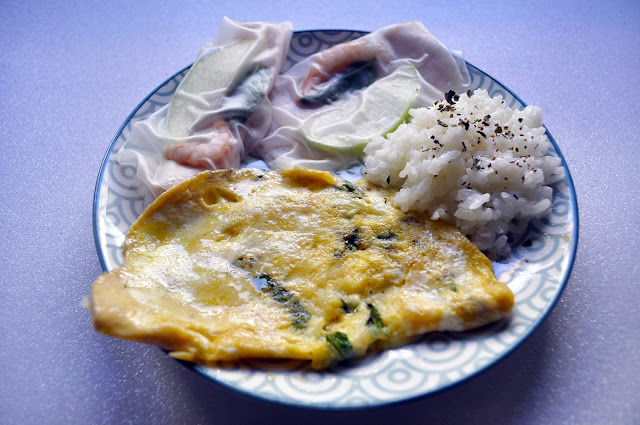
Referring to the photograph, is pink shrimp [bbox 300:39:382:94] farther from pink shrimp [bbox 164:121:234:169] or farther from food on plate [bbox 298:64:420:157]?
pink shrimp [bbox 164:121:234:169]

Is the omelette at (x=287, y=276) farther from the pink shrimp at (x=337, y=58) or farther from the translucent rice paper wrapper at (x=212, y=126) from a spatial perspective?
the pink shrimp at (x=337, y=58)

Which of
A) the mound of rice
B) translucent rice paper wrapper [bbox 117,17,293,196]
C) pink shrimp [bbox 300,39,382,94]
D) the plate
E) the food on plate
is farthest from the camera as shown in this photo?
pink shrimp [bbox 300,39,382,94]

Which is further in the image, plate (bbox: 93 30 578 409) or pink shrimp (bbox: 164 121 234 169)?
pink shrimp (bbox: 164 121 234 169)

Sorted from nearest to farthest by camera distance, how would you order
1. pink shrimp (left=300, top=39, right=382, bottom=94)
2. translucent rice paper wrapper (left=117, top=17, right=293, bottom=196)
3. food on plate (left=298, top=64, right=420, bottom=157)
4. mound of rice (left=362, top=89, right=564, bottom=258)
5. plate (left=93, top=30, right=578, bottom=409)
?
1. plate (left=93, top=30, right=578, bottom=409)
2. mound of rice (left=362, top=89, right=564, bottom=258)
3. translucent rice paper wrapper (left=117, top=17, right=293, bottom=196)
4. food on plate (left=298, top=64, right=420, bottom=157)
5. pink shrimp (left=300, top=39, right=382, bottom=94)

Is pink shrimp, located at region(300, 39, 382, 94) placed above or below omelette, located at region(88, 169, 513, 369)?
above

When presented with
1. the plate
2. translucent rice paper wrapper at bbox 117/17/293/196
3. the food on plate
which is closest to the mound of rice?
the plate

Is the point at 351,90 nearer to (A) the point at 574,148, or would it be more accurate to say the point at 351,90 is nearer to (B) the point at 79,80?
(A) the point at 574,148
